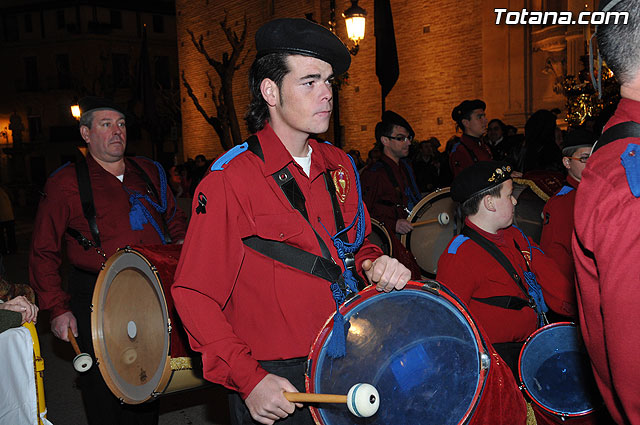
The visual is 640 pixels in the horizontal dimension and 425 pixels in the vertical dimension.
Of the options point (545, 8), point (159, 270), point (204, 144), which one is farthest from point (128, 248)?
point (204, 144)

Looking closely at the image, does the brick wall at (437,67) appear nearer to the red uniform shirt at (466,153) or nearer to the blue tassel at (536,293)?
the red uniform shirt at (466,153)

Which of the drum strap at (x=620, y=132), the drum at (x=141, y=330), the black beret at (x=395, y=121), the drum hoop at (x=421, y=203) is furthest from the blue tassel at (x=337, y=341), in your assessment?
the black beret at (x=395, y=121)

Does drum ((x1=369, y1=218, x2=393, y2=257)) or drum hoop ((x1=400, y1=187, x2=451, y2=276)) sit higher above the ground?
drum hoop ((x1=400, y1=187, x2=451, y2=276))

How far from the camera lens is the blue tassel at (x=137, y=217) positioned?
3.89 meters

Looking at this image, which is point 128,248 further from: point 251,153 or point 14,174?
point 14,174

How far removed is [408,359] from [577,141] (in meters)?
3.25

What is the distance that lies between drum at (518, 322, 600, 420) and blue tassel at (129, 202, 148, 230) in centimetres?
242

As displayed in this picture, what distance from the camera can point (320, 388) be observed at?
182 cm

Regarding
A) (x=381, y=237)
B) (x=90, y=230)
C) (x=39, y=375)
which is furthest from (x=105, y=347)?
(x=381, y=237)

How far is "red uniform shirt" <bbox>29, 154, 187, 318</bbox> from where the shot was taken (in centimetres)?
378

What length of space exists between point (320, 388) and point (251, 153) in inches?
33.8

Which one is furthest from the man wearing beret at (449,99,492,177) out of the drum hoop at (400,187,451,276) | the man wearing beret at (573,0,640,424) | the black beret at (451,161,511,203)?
the man wearing beret at (573,0,640,424)

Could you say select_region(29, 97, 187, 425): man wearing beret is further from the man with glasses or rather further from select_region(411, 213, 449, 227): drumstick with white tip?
Result: select_region(411, 213, 449, 227): drumstick with white tip

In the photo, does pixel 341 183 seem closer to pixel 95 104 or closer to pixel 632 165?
pixel 632 165
